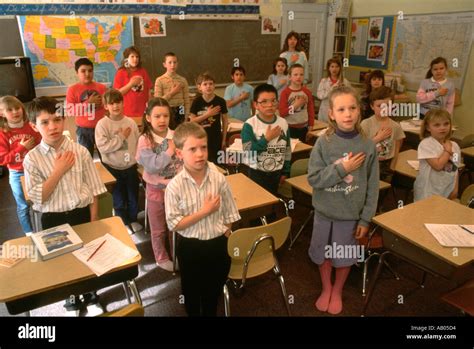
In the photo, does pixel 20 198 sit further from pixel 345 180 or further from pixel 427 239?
pixel 427 239

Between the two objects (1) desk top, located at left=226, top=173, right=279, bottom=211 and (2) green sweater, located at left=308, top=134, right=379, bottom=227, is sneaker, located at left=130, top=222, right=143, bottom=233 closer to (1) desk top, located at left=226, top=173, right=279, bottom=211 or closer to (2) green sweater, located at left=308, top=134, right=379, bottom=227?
(1) desk top, located at left=226, top=173, right=279, bottom=211

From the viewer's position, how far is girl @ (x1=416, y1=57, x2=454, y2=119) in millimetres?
4473

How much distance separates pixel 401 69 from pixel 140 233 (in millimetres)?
5521

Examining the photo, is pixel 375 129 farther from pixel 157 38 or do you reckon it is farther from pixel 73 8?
pixel 73 8

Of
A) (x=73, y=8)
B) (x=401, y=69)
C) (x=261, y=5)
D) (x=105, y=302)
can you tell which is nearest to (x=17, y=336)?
(x=105, y=302)

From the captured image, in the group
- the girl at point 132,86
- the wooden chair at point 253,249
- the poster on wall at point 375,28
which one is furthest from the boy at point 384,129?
the poster on wall at point 375,28

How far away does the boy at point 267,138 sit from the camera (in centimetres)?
279

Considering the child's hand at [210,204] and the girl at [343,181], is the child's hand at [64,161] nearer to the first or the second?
the child's hand at [210,204]

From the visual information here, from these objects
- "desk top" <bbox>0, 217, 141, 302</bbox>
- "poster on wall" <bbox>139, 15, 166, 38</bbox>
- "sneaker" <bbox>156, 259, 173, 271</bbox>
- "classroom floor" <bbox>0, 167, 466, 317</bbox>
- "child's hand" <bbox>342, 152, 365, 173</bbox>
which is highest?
"poster on wall" <bbox>139, 15, 166, 38</bbox>

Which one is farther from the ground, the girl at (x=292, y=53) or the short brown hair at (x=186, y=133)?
the girl at (x=292, y=53)

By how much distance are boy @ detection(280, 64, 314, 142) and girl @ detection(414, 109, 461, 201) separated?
1428 mm

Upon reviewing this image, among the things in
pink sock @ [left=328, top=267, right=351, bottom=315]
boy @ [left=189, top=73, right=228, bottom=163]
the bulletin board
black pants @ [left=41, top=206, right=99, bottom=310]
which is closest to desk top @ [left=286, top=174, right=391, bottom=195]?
pink sock @ [left=328, top=267, right=351, bottom=315]

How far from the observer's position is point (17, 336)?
1314mm

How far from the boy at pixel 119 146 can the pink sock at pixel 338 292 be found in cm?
191
